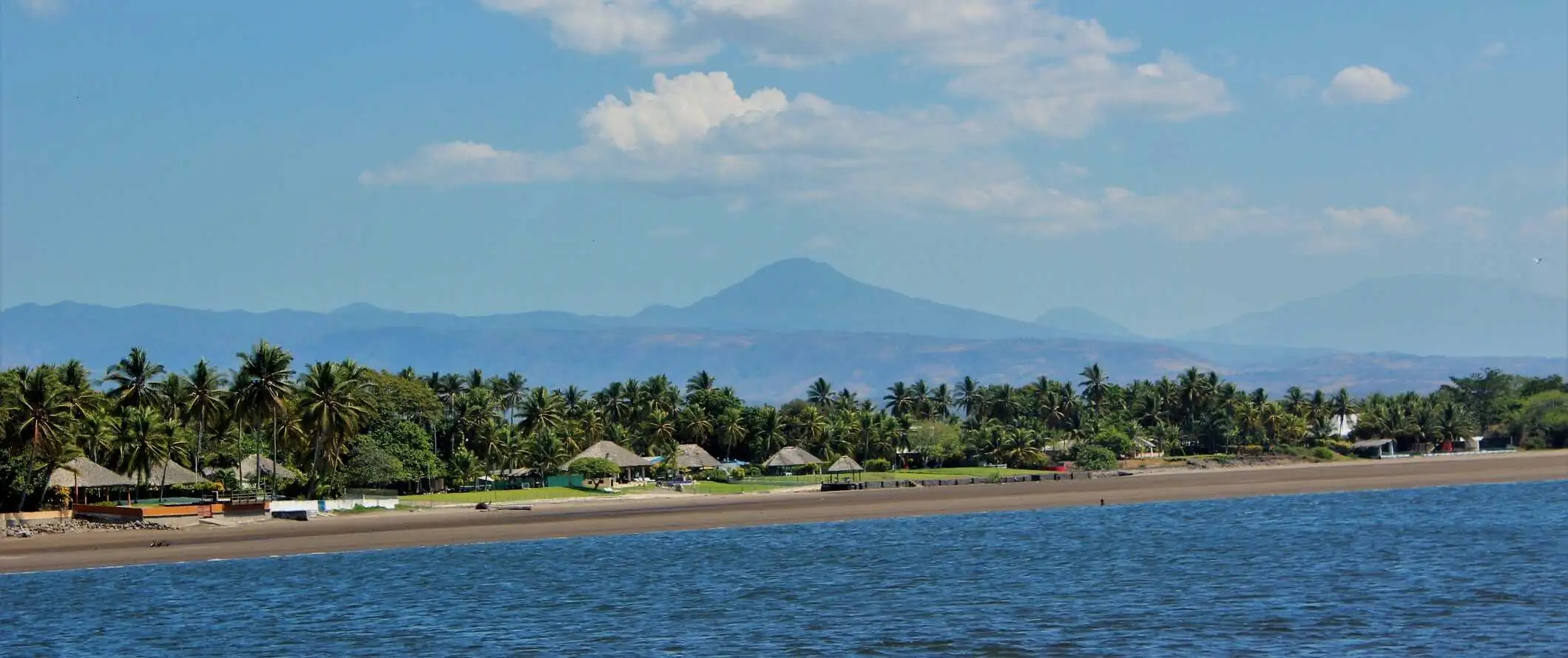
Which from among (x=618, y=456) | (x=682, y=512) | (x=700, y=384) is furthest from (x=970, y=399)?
(x=682, y=512)

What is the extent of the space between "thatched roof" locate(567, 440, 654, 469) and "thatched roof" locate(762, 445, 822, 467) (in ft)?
38.1

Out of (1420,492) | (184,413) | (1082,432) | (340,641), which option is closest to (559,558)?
(340,641)

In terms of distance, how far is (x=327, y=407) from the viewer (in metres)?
88.3

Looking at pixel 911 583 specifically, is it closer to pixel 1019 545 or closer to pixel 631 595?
pixel 631 595

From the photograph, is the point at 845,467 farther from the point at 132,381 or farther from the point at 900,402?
the point at 900,402

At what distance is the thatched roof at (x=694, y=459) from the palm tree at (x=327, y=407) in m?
33.9

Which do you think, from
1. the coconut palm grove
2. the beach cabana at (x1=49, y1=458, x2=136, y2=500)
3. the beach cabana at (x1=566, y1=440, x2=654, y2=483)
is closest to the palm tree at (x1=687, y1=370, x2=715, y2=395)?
the coconut palm grove

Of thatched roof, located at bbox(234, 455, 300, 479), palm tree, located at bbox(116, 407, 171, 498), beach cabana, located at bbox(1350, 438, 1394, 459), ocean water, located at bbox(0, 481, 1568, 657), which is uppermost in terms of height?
palm tree, located at bbox(116, 407, 171, 498)

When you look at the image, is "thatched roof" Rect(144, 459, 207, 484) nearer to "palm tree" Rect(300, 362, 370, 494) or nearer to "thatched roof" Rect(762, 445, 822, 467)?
"palm tree" Rect(300, 362, 370, 494)

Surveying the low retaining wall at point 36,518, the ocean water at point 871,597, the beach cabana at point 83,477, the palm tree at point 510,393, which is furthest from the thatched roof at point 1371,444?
the low retaining wall at point 36,518

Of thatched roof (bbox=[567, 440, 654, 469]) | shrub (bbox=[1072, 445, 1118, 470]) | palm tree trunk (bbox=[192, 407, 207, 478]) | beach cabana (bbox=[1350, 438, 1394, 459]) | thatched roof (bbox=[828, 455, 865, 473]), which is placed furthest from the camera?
beach cabana (bbox=[1350, 438, 1394, 459])

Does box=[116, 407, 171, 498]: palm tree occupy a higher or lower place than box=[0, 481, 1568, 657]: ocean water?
higher

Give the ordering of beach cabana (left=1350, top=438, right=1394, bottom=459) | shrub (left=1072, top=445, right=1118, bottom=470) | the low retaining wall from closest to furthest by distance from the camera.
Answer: the low retaining wall, shrub (left=1072, top=445, right=1118, bottom=470), beach cabana (left=1350, top=438, right=1394, bottom=459)

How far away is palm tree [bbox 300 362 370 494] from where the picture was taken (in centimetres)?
8838
